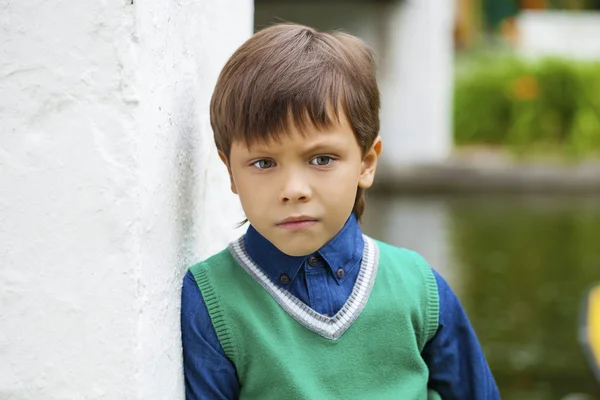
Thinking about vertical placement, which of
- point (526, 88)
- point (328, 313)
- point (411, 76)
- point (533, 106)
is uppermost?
point (328, 313)

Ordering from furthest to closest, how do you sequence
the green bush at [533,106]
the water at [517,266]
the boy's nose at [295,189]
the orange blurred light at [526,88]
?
the orange blurred light at [526,88] → the green bush at [533,106] → the water at [517,266] → the boy's nose at [295,189]

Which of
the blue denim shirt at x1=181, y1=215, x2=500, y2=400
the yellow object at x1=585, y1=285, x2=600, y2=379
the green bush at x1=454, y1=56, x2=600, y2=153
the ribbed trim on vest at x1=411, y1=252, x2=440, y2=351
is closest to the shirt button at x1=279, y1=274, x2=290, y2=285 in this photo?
the blue denim shirt at x1=181, y1=215, x2=500, y2=400

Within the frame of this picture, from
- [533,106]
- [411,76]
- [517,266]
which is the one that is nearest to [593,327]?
[517,266]

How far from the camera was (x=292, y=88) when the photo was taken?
1.27 metres

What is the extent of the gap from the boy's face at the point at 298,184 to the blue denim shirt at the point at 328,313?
47 mm

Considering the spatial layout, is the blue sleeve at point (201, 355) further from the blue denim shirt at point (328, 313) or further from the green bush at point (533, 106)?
the green bush at point (533, 106)

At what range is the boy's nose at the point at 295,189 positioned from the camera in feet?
4.08

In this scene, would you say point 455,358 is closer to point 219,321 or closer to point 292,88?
point 219,321

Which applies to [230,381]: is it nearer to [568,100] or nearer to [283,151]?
[283,151]

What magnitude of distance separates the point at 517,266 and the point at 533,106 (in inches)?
257

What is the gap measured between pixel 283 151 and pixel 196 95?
0.20 meters

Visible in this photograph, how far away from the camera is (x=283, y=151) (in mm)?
1264

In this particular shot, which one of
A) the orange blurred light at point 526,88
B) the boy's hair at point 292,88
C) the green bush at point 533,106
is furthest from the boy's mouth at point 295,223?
the orange blurred light at point 526,88

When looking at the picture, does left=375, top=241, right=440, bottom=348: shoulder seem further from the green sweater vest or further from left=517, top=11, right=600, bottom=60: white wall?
left=517, top=11, right=600, bottom=60: white wall
